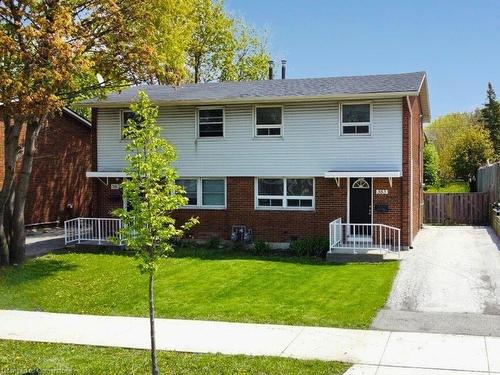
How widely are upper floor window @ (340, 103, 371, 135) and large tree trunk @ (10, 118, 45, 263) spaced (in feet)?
32.0

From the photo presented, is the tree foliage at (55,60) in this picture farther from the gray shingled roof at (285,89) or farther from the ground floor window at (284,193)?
the ground floor window at (284,193)

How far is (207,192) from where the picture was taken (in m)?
21.6

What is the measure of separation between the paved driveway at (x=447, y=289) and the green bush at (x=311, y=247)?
8.83 feet

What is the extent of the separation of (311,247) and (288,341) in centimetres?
925

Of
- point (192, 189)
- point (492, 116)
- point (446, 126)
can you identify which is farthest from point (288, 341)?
point (446, 126)

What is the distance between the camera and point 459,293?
13094 millimetres

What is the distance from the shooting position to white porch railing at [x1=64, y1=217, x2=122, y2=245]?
68.0ft

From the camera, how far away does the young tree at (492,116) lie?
62.8m

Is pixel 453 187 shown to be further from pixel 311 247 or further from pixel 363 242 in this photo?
pixel 311 247

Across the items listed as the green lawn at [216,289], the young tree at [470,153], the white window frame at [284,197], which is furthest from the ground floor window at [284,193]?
the young tree at [470,153]

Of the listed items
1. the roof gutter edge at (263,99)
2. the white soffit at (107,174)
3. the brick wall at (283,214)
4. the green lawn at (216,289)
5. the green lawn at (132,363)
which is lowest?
the green lawn at (132,363)

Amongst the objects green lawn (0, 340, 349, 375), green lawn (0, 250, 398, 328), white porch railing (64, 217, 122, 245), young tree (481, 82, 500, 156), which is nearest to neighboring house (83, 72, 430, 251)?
white porch railing (64, 217, 122, 245)

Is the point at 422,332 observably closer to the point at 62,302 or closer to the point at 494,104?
the point at 62,302

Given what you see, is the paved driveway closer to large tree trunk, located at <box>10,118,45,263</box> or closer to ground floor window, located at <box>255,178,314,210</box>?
ground floor window, located at <box>255,178,314,210</box>
